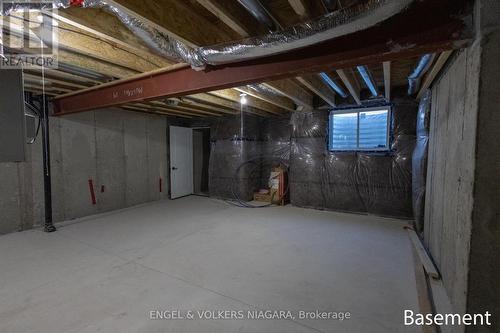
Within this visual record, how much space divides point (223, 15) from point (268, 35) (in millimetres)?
309

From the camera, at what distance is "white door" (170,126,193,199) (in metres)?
6.03

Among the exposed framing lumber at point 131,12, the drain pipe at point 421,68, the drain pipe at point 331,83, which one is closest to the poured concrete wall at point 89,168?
the exposed framing lumber at point 131,12

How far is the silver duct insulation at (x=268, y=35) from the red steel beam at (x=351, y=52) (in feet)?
0.72

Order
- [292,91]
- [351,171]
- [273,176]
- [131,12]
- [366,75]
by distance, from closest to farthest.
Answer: [131,12] < [366,75] < [292,91] < [351,171] < [273,176]

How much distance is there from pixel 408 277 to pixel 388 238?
105 cm

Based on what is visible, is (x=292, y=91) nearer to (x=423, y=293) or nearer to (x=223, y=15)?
(x=223, y=15)

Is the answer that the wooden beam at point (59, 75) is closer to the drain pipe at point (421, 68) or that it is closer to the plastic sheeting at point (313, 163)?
the plastic sheeting at point (313, 163)

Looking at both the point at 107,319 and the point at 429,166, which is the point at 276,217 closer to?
the point at 429,166

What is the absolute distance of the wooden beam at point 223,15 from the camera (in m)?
1.43

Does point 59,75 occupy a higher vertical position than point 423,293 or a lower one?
higher

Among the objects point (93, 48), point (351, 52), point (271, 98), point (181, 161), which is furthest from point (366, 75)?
point (181, 161)

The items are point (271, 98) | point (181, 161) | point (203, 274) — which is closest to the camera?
point (203, 274)

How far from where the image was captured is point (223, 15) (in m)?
1.54

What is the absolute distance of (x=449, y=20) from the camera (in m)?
1.28
